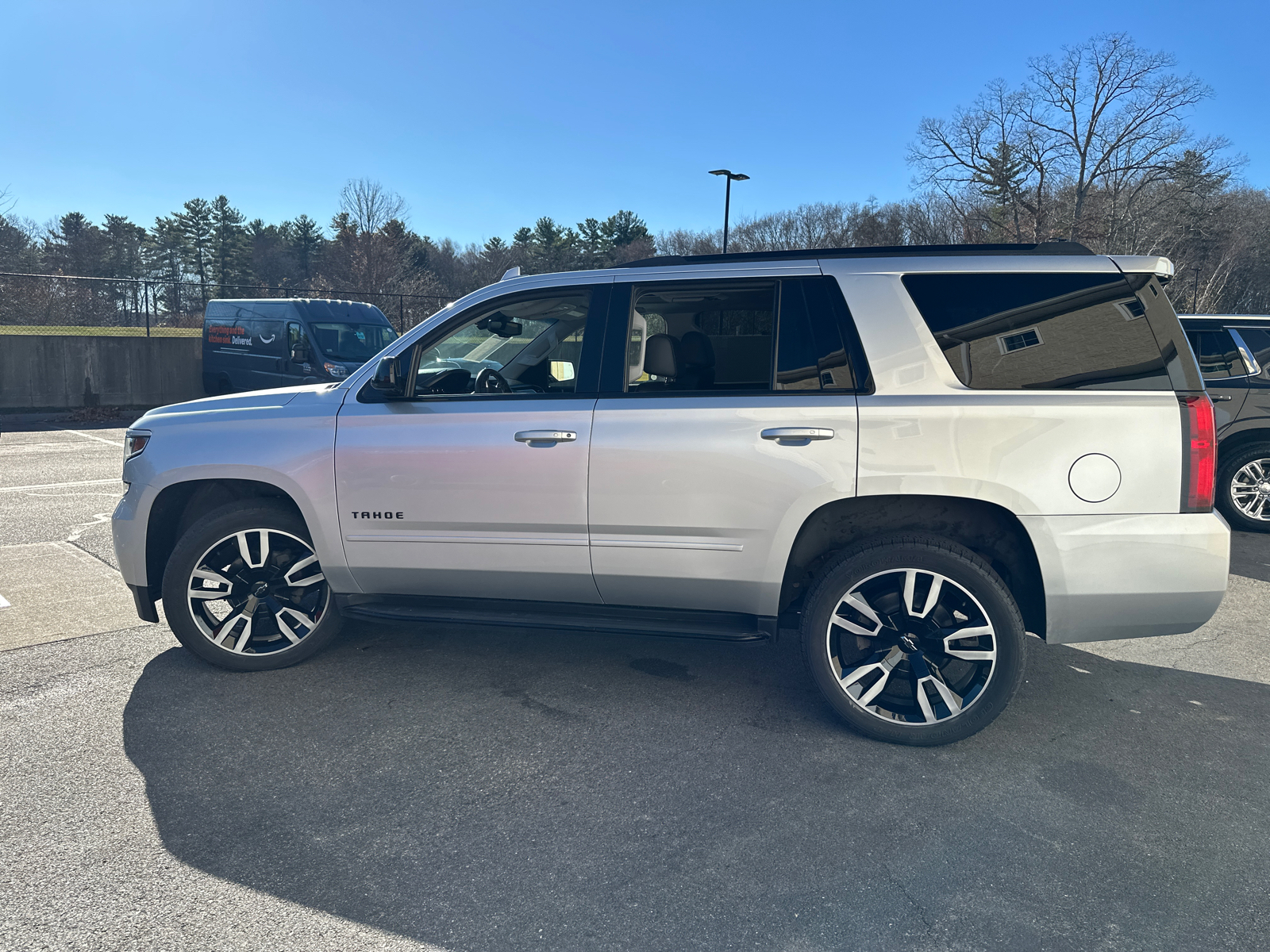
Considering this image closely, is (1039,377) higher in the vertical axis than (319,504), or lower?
higher

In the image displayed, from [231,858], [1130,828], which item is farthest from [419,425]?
[1130,828]

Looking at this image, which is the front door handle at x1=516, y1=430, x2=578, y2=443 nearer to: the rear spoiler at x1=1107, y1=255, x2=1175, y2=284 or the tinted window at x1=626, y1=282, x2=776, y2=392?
the tinted window at x1=626, y1=282, x2=776, y2=392

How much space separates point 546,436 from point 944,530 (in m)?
1.73

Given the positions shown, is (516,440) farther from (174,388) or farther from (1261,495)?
(174,388)

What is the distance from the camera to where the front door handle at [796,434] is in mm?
3449

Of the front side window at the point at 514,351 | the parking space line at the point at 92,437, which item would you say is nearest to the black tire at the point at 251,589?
the front side window at the point at 514,351

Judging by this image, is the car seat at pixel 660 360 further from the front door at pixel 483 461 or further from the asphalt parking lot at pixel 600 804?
the asphalt parking lot at pixel 600 804

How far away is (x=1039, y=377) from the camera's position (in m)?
3.35

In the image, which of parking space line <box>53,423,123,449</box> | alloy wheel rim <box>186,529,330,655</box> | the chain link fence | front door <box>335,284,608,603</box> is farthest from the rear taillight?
the chain link fence

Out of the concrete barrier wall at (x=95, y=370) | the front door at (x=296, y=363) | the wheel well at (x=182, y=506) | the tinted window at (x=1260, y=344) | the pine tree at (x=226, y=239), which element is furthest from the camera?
the pine tree at (x=226, y=239)

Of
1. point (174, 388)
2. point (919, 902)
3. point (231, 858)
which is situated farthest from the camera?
point (174, 388)

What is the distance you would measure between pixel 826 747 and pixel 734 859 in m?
0.92

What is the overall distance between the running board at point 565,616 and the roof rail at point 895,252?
1531 mm

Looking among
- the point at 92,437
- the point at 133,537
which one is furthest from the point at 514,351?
the point at 92,437
